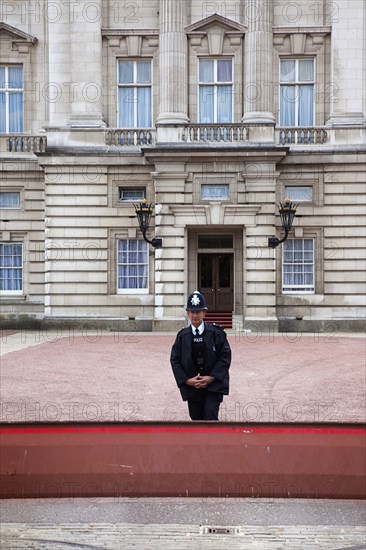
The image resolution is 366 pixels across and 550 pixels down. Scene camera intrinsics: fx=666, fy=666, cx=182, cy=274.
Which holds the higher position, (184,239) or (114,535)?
(184,239)

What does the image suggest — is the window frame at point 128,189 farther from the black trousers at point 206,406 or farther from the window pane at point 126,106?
the black trousers at point 206,406

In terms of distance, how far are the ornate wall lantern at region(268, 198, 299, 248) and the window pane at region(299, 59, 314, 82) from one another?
549 centimetres

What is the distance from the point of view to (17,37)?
27016mm

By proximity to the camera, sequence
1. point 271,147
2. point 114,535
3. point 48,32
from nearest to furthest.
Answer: point 114,535 < point 271,147 < point 48,32

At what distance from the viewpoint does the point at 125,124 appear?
26797 millimetres

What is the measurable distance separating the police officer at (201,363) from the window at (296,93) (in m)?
20.9

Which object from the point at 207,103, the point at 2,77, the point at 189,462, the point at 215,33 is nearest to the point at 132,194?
the point at 207,103

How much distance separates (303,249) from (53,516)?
73.5 feet

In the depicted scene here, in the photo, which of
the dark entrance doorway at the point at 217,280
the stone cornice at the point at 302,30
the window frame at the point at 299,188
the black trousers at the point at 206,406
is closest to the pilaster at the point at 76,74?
the dark entrance doorway at the point at 217,280

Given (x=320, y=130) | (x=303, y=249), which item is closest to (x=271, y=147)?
(x=320, y=130)

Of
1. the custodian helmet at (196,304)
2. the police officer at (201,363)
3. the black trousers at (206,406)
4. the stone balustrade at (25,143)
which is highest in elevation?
the stone balustrade at (25,143)

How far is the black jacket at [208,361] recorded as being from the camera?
22.9 ft

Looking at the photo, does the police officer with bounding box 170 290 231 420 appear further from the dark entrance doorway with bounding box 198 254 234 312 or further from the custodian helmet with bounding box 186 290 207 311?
the dark entrance doorway with bounding box 198 254 234 312

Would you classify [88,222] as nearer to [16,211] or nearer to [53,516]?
[16,211]
